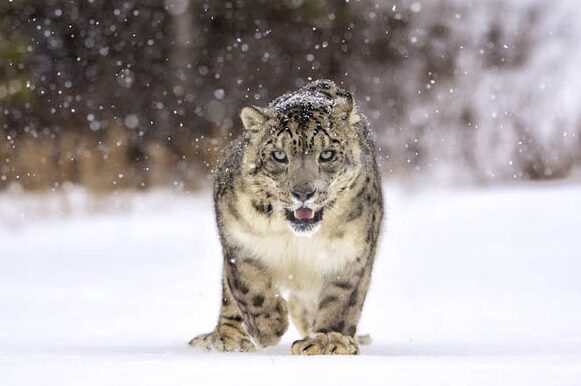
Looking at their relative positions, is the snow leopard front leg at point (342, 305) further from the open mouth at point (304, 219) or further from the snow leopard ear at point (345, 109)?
the snow leopard ear at point (345, 109)

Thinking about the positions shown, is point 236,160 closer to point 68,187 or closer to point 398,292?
point 398,292

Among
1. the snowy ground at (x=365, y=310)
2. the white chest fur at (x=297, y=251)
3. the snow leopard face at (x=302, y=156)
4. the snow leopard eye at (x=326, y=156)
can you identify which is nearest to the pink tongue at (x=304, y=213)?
the snow leopard face at (x=302, y=156)

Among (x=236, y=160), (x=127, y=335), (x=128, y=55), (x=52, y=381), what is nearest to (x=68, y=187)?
(x=128, y=55)

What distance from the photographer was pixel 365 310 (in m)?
10.5

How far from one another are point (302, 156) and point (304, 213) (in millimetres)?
298

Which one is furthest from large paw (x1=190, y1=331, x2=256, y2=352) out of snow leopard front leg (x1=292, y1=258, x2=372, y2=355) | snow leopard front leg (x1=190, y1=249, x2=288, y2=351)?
snow leopard front leg (x1=292, y1=258, x2=372, y2=355)

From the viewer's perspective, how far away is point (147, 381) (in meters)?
4.80

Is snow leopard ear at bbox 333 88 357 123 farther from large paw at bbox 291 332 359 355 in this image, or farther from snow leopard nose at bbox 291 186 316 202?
large paw at bbox 291 332 359 355

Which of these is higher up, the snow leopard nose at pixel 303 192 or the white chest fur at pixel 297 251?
the snow leopard nose at pixel 303 192

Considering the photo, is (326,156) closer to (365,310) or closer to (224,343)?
(224,343)

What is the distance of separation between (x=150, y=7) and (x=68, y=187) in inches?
241

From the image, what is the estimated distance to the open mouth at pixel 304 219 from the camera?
249 inches

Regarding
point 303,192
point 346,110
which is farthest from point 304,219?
point 346,110

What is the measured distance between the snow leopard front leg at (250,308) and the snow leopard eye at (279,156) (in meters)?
0.60
